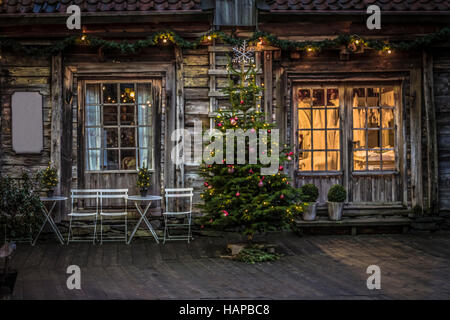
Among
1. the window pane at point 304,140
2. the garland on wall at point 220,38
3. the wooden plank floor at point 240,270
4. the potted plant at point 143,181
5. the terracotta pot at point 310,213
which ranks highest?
the garland on wall at point 220,38

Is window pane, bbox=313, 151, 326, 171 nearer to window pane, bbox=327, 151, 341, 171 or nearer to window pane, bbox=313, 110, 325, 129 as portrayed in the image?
window pane, bbox=327, 151, 341, 171

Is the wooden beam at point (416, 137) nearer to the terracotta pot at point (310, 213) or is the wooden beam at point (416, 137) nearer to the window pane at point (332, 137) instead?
the window pane at point (332, 137)

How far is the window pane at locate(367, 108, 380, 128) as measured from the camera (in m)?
9.14

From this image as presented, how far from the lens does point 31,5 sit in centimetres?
830

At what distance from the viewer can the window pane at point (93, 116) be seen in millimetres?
8836

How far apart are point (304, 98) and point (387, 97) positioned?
60.2 inches

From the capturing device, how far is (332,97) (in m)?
9.13

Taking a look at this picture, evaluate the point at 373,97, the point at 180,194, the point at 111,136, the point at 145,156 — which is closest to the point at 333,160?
the point at 373,97

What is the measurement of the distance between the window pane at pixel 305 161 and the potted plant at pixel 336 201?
0.68 meters

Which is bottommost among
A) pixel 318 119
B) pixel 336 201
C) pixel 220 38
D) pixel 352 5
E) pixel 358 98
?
pixel 336 201

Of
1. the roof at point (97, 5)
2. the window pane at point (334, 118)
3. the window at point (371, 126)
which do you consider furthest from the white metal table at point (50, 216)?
the window at point (371, 126)

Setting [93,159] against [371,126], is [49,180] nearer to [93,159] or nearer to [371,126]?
[93,159]

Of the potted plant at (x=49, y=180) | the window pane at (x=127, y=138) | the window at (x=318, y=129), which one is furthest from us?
the window at (x=318, y=129)
